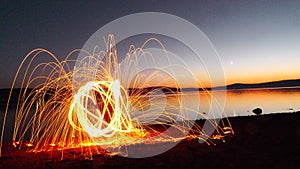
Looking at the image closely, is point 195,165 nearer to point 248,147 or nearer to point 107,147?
point 248,147

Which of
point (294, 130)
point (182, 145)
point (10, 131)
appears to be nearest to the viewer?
point (182, 145)

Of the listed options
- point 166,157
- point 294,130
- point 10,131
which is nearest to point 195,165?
point 166,157

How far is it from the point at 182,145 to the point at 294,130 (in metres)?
Result: 4.34

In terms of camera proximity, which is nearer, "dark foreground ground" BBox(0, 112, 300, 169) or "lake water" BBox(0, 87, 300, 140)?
"dark foreground ground" BBox(0, 112, 300, 169)

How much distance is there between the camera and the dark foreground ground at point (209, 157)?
7145mm

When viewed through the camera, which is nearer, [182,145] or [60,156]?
[60,156]

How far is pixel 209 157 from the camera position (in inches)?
305

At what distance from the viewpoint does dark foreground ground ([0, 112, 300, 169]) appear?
23.4 ft

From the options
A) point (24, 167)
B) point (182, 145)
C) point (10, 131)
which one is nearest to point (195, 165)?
point (182, 145)

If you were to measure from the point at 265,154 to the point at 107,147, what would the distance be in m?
4.92

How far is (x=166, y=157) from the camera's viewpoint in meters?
8.01

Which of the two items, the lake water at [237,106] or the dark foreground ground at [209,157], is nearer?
the dark foreground ground at [209,157]

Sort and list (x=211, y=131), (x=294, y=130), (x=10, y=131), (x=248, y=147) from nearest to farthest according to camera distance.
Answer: (x=248, y=147)
(x=294, y=130)
(x=211, y=131)
(x=10, y=131)

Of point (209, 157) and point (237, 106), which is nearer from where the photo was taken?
point (209, 157)
